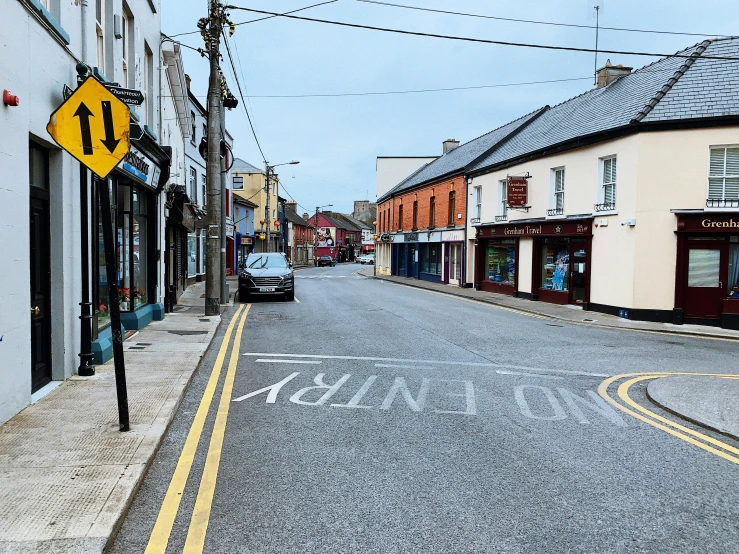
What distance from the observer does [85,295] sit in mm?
8562

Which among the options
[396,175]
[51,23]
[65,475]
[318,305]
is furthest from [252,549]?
[396,175]

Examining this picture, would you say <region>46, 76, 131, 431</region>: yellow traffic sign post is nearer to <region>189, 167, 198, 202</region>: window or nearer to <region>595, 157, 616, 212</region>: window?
<region>595, 157, 616, 212</region>: window

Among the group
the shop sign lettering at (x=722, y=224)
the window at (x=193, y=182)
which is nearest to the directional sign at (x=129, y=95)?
the shop sign lettering at (x=722, y=224)

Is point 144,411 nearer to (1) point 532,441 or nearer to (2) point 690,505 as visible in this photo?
(1) point 532,441

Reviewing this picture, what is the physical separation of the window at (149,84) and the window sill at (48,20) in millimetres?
6406

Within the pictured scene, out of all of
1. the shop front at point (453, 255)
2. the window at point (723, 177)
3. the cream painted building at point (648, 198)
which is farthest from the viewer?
the shop front at point (453, 255)

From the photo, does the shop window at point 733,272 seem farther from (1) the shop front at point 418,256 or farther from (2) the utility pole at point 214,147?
(1) the shop front at point 418,256

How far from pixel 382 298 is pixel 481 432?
1738cm

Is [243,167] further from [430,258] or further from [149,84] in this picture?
[149,84]

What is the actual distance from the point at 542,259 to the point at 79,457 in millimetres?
20536

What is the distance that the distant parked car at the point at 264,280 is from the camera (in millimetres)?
21750

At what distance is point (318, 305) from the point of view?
20.2m

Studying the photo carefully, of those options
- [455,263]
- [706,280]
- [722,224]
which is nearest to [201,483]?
[722,224]

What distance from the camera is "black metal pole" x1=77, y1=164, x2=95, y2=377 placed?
26.8 ft
